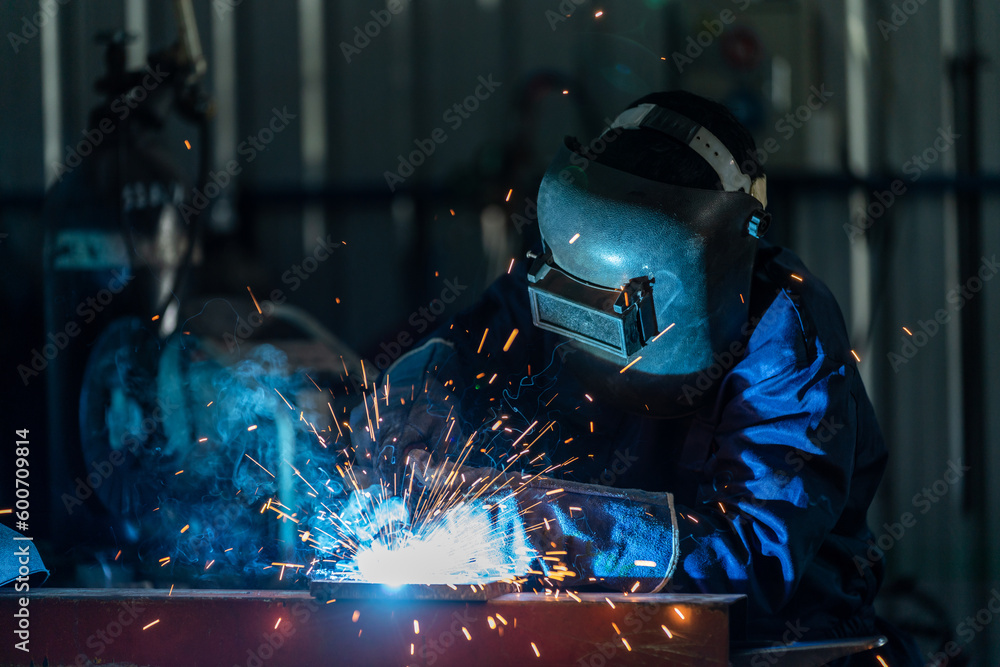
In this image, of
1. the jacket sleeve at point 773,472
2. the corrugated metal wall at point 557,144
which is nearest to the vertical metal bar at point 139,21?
the corrugated metal wall at point 557,144

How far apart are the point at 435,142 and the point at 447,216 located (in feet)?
1.54

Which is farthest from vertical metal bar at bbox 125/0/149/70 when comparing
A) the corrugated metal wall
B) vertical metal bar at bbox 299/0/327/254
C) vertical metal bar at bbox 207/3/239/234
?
vertical metal bar at bbox 299/0/327/254

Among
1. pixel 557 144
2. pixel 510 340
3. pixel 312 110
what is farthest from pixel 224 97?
pixel 510 340

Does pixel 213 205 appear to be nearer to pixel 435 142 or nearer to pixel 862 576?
pixel 435 142

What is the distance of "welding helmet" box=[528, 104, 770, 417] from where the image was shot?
1.42m

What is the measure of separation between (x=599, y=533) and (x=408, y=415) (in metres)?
0.56

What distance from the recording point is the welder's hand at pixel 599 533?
133cm

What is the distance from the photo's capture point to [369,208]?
168 inches

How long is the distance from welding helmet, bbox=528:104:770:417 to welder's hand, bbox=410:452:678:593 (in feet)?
0.95

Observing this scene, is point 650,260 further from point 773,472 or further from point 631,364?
point 773,472

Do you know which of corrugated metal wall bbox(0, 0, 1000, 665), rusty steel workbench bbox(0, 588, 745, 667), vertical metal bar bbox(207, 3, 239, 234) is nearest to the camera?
rusty steel workbench bbox(0, 588, 745, 667)

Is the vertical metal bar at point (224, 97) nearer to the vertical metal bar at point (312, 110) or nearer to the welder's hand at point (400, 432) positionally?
the vertical metal bar at point (312, 110)

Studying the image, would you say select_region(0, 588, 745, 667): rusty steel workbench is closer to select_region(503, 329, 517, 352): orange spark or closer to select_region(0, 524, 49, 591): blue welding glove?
select_region(0, 524, 49, 591): blue welding glove

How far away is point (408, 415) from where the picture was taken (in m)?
1.71
